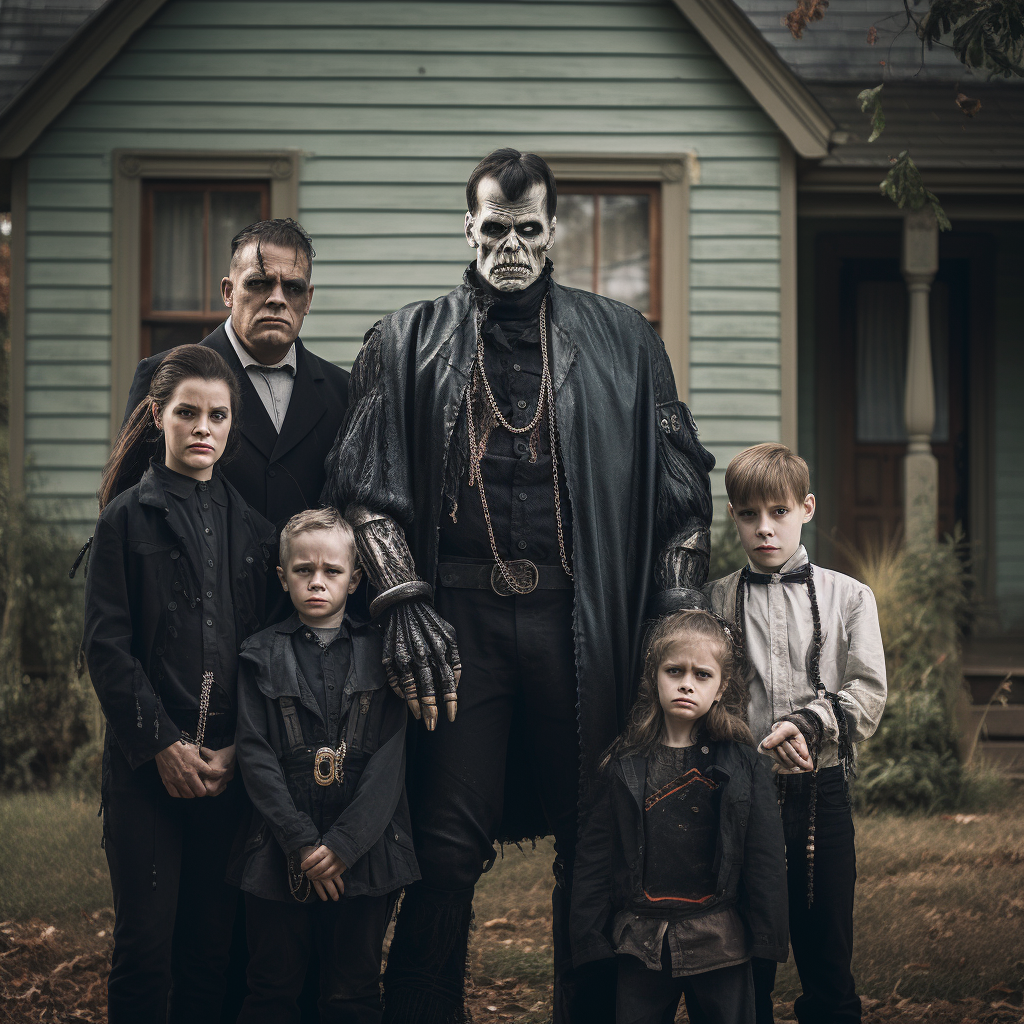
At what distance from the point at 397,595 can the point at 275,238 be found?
1094 millimetres

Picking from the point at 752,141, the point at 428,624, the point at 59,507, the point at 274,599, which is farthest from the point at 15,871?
the point at 752,141

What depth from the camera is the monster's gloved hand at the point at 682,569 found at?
2863 mm

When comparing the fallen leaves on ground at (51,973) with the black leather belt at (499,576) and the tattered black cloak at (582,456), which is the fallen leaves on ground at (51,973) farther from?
the black leather belt at (499,576)

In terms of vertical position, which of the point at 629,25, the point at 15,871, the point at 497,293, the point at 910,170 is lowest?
the point at 15,871

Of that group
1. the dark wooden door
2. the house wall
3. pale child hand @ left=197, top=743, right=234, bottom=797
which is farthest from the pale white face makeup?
the house wall

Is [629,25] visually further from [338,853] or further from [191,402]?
[338,853]

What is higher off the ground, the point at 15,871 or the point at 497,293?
the point at 497,293

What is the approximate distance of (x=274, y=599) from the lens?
2.94 metres

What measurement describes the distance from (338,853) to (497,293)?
142cm

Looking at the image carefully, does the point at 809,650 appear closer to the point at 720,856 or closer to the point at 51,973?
the point at 720,856

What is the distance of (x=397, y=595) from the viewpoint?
2709 millimetres

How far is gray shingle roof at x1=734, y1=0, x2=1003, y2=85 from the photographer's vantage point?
324 inches

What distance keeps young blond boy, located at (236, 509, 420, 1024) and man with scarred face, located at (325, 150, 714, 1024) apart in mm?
128

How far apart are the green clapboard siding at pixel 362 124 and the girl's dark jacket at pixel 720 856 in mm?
4745
